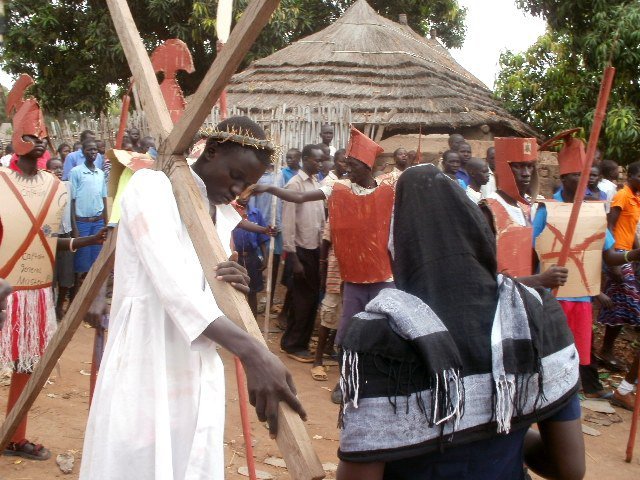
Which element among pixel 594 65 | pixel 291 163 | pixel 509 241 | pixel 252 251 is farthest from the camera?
pixel 594 65

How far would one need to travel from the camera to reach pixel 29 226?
4.03 metres

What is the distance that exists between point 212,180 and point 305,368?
4.41 meters

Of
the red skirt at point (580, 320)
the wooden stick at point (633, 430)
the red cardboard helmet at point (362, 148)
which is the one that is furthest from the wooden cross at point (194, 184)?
the red skirt at point (580, 320)

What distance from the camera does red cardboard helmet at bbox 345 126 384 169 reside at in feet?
17.4

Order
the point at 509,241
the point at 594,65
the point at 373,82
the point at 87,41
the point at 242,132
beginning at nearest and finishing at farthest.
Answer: the point at 242,132 → the point at 509,241 → the point at 594,65 → the point at 373,82 → the point at 87,41

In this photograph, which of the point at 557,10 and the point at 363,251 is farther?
the point at 557,10

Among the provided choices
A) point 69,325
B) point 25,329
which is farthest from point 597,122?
point 25,329

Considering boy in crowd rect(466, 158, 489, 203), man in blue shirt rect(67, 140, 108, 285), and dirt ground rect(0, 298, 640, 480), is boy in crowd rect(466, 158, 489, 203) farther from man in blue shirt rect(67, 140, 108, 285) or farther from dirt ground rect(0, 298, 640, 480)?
man in blue shirt rect(67, 140, 108, 285)

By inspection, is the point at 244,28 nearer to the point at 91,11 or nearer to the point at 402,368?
the point at 402,368

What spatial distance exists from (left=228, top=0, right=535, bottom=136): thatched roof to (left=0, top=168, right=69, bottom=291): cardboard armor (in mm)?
7735

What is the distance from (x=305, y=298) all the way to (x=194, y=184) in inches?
186

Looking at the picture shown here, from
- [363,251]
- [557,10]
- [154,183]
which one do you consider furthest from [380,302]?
[557,10]

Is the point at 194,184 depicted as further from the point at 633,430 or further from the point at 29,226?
the point at 633,430

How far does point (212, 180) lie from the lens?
2453mm
